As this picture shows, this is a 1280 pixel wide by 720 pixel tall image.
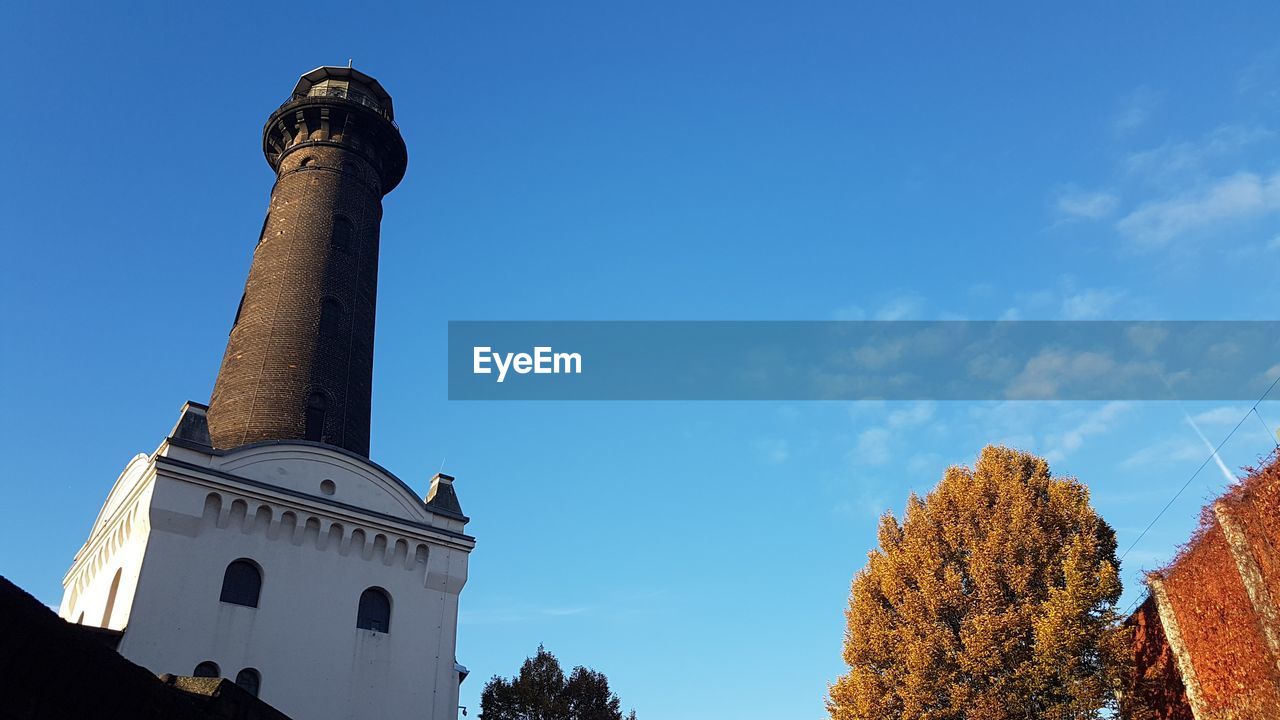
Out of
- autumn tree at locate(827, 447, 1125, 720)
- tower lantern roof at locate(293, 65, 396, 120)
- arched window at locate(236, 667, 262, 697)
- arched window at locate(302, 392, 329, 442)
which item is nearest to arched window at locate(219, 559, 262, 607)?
arched window at locate(236, 667, 262, 697)

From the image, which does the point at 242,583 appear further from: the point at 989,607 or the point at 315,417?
the point at 989,607

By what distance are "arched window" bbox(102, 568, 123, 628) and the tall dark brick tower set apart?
14.3 ft

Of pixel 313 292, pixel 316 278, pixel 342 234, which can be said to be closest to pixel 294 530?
pixel 313 292

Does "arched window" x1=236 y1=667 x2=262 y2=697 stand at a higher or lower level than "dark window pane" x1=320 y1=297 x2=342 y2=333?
lower

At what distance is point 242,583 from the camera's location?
853 inches

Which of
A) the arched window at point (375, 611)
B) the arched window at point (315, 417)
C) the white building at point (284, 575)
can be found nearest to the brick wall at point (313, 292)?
the arched window at point (315, 417)

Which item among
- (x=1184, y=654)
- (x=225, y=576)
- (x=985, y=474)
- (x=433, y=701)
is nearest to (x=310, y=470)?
(x=225, y=576)

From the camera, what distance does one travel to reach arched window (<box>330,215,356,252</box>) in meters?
28.9

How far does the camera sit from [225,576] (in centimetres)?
2142

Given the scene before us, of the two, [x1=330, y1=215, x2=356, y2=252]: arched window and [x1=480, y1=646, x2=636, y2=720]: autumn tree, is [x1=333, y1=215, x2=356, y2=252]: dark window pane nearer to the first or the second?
[x1=330, y1=215, x2=356, y2=252]: arched window

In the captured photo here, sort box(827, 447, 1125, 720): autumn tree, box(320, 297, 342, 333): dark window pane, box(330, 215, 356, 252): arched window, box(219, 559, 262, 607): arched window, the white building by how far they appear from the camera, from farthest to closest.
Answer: box(330, 215, 356, 252): arched window, box(320, 297, 342, 333): dark window pane, box(219, 559, 262, 607): arched window, the white building, box(827, 447, 1125, 720): autumn tree

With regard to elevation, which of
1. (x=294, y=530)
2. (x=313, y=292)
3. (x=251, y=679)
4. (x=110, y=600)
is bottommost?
(x=251, y=679)

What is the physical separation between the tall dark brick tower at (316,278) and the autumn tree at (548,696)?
49.1 feet

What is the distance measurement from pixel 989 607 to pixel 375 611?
1589cm
